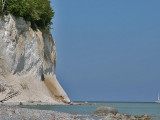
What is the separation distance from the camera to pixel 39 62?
54938mm

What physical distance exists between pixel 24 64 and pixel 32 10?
967 cm

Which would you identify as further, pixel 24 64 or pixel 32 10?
pixel 32 10

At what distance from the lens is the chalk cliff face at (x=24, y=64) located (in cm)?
4734

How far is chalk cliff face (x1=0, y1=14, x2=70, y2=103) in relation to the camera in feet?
155

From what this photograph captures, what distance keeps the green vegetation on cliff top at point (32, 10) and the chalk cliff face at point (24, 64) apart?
1173mm

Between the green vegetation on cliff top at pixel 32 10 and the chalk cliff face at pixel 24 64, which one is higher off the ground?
the green vegetation on cliff top at pixel 32 10

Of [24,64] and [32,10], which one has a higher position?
[32,10]

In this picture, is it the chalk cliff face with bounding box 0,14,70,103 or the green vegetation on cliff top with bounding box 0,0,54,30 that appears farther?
the green vegetation on cliff top with bounding box 0,0,54,30

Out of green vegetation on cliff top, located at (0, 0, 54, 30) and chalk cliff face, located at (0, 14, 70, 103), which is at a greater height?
green vegetation on cliff top, located at (0, 0, 54, 30)

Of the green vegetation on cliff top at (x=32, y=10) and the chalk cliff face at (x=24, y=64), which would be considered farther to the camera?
the green vegetation on cliff top at (x=32, y=10)

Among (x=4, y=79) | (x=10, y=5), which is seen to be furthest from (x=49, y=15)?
(x=4, y=79)

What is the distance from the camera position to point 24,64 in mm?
51531

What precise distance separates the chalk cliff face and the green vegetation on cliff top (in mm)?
1173

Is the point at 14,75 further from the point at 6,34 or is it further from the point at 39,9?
the point at 39,9
